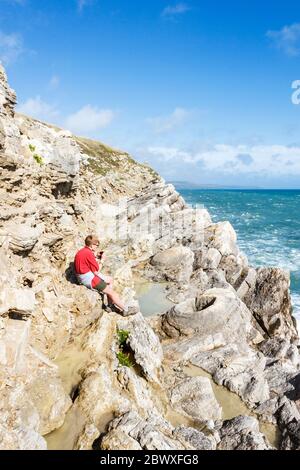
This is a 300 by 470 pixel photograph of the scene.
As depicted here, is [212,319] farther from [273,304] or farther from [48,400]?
[48,400]

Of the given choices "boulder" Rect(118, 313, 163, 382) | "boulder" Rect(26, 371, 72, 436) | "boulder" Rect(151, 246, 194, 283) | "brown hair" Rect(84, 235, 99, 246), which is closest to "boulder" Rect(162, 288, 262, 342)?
"boulder" Rect(118, 313, 163, 382)

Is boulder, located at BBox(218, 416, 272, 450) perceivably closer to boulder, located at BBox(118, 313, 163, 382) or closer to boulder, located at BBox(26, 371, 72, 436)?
boulder, located at BBox(118, 313, 163, 382)

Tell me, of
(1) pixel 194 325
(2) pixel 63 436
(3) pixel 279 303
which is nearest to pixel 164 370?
(1) pixel 194 325

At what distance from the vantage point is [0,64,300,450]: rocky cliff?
8.15m

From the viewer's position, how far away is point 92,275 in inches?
487

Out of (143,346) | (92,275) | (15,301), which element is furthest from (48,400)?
(92,275)

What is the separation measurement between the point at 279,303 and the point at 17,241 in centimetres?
1500

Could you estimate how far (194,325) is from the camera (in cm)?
1559

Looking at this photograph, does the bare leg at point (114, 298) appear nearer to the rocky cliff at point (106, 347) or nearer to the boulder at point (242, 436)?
the rocky cliff at point (106, 347)

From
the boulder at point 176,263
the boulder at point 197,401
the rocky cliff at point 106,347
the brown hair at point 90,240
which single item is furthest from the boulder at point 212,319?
the boulder at point 176,263

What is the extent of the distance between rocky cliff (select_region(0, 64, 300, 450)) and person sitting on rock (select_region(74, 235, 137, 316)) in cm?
32

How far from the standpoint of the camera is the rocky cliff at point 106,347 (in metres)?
8.15

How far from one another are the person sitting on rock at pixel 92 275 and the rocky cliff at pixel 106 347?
324 millimetres

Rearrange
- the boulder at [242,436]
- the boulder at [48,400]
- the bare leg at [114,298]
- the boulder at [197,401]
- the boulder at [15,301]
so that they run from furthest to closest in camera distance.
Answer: the bare leg at [114,298] → the boulder at [197,401] → the boulder at [242,436] → the boulder at [15,301] → the boulder at [48,400]
